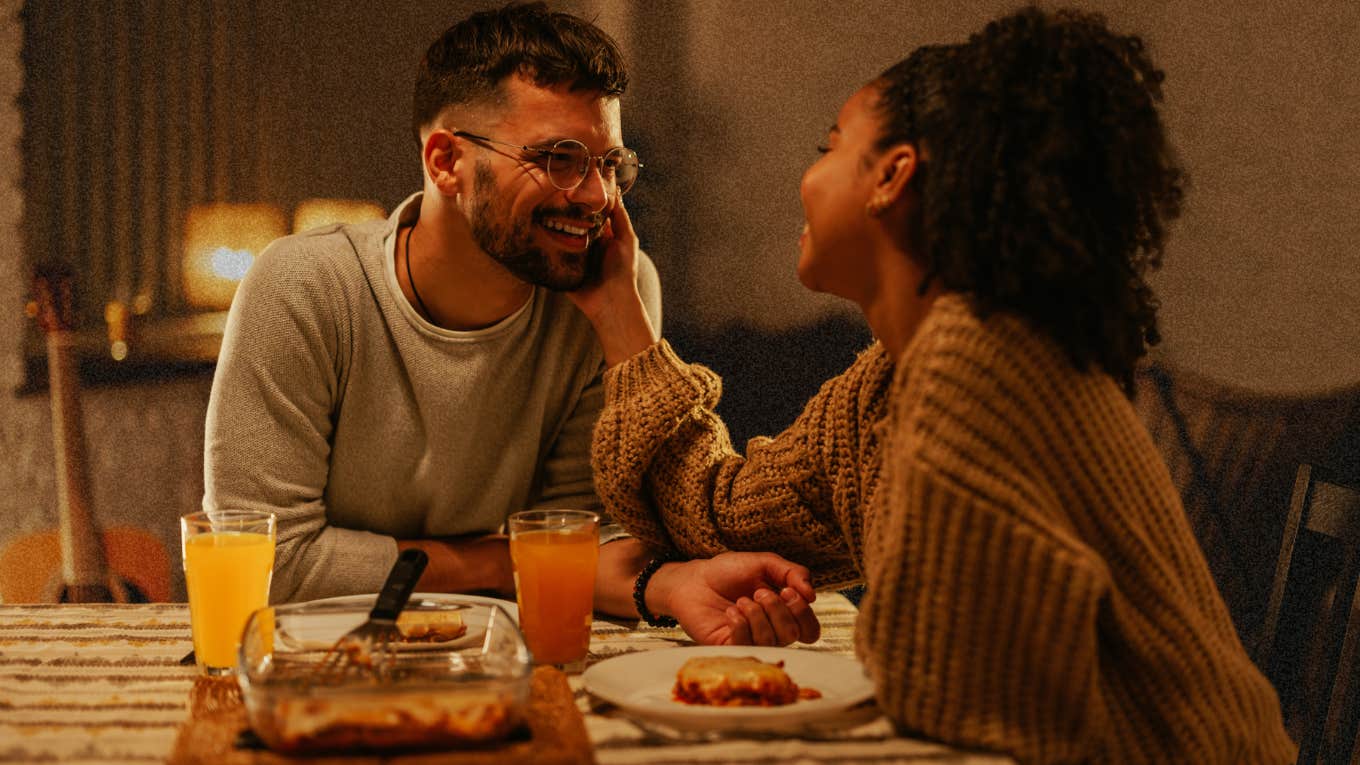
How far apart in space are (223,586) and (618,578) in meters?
0.49

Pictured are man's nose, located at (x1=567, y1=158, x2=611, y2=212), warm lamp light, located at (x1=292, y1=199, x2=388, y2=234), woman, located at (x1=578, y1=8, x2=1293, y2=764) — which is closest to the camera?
woman, located at (x1=578, y1=8, x2=1293, y2=764)

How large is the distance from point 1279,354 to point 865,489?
5.31 feet

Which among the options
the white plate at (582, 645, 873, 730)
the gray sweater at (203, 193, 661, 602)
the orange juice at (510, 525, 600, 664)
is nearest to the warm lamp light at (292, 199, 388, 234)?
the gray sweater at (203, 193, 661, 602)

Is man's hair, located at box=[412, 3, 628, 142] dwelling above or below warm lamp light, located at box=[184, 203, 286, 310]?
above

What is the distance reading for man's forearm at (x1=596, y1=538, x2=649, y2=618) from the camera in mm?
1424

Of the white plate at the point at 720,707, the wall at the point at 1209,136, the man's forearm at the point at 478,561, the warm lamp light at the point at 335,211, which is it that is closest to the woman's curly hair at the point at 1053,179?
the white plate at the point at 720,707

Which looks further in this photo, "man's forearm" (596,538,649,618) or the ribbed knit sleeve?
"man's forearm" (596,538,649,618)

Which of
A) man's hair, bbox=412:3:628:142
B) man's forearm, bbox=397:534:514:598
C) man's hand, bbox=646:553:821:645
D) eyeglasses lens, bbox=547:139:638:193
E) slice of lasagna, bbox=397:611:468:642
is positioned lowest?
man's forearm, bbox=397:534:514:598

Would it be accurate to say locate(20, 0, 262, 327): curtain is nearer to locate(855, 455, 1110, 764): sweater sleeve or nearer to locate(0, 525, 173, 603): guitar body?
locate(0, 525, 173, 603): guitar body

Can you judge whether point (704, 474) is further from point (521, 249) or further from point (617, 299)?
point (521, 249)

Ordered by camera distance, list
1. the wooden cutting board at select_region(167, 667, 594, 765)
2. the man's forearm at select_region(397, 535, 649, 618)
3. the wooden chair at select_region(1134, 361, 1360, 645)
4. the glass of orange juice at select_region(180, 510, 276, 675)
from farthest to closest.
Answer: the wooden chair at select_region(1134, 361, 1360, 645), the man's forearm at select_region(397, 535, 649, 618), the glass of orange juice at select_region(180, 510, 276, 675), the wooden cutting board at select_region(167, 667, 594, 765)

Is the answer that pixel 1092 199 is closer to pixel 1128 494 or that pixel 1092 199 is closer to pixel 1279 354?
pixel 1128 494

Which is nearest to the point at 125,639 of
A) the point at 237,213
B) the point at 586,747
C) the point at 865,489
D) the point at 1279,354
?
the point at 586,747

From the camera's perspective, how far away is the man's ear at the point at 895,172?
41.8 inches
